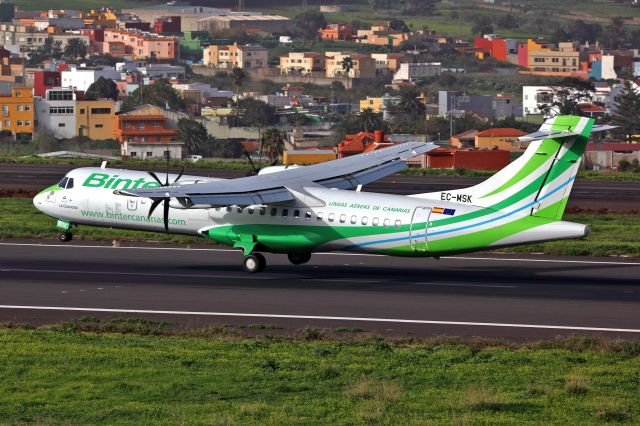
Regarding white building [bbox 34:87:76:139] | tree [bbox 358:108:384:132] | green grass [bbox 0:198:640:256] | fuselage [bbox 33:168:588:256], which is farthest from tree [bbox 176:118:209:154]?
fuselage [bbox 33:168:588:256]

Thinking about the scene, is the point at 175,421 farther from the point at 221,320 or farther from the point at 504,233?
the point at 504,233

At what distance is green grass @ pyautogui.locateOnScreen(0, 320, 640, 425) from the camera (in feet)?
87.9

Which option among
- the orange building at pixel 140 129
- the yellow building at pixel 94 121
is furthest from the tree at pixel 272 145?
the yellow building at pixel 94 121

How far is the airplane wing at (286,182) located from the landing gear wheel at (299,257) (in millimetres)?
2684

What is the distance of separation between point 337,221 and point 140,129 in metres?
132

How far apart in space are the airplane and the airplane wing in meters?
0.05

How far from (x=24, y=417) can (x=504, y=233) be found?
21699 mm

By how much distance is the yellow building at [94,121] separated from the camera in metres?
180

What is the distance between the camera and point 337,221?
46.2 meters

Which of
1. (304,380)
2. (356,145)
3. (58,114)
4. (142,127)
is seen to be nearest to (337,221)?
(304,380)

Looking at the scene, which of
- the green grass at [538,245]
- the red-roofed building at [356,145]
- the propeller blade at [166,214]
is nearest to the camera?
the propeller blade at [166,214]

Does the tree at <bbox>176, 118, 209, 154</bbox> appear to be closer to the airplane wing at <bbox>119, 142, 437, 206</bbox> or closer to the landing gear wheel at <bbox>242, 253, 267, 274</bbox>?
the airplane wing at <bbox>119, 142, 437, 206</bbox>

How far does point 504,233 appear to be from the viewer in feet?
144

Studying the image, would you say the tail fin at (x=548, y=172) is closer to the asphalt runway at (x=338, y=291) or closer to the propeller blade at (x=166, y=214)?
the asphalt runway at (x=338, y=291)
